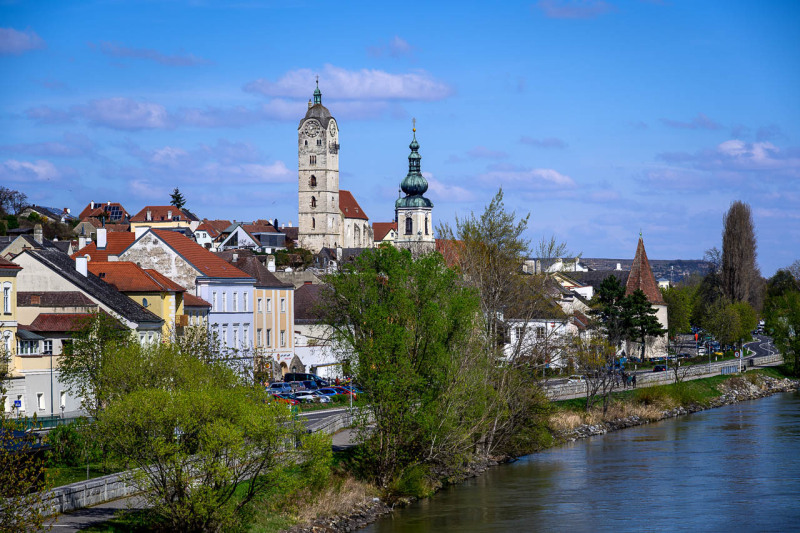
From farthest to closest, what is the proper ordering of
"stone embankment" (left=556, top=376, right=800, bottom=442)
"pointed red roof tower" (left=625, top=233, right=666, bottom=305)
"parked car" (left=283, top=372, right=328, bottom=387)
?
"pointed red roof tower" (left=625, top=233, right=666, bottom=305) → "parked car" (left=283, top=372, right=328, bottom=387) → "stone embankment" (left=556, top=376, right=800, bottom=442)

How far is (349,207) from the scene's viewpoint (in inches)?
7244

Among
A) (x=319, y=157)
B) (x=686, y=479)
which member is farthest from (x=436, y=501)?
(x=319, y=157)

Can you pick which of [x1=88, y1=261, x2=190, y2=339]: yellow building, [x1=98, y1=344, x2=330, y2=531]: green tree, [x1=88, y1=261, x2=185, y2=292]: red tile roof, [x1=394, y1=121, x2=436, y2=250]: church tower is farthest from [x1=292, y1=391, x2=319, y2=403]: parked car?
[x1=394, y1=121, x2=436, y2=250]: church tower

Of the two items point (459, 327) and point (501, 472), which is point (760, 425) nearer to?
point (501, 472)

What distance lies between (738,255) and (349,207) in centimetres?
8754

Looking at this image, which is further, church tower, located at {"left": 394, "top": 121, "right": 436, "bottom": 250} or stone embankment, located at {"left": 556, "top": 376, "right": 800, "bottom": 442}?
church tower, located at {"left": 394, "top": 121, "right": 436, "bottom": 250}

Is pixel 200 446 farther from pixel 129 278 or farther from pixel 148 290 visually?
pixel 129 278

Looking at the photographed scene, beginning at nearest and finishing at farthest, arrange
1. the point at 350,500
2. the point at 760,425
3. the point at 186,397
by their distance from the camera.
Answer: the point at 186,397, the point at 350,500, the point at 760,425

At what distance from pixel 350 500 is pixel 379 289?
707 cm

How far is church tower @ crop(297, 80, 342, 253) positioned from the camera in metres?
170

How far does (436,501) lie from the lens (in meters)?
35.0

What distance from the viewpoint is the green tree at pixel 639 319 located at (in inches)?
3253

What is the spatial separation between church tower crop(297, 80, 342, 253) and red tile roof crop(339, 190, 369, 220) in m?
10.8

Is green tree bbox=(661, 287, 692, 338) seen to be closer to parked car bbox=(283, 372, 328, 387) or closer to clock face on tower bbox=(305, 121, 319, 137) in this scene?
parked car bbox=(283, 372, 328, 387)
